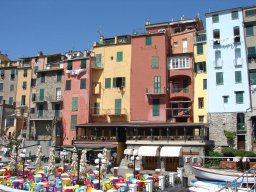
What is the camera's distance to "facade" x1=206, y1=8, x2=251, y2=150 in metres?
43.3

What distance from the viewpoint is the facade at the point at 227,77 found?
1705 inches

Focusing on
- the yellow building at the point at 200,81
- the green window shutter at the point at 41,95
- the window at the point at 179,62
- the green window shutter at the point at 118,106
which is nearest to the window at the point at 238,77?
the yellow building at the point at 200,81

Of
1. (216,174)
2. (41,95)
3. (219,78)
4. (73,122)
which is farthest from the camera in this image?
(41,95)

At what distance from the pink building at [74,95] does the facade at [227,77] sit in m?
19.4

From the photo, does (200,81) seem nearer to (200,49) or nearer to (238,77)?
(200,49)

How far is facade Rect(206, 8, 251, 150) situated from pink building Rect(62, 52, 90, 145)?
1935 cm

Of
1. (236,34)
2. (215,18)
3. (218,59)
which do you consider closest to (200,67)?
(218,59)

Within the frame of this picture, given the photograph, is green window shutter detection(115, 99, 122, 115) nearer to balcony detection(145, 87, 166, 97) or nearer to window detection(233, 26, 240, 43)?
balcony detection(145, 87, 166, 97)

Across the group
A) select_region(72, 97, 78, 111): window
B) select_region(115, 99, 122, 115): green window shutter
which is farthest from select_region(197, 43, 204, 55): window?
select_region(72, 97, 78, 111): window

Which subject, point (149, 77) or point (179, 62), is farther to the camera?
point (149, 77)

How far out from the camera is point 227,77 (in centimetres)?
4509

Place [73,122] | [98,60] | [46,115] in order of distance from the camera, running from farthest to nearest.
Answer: [46,115] < [98,60] < [73,122]

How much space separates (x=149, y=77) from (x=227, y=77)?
11360 mm

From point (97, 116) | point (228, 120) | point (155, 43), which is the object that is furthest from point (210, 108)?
point (97, 116)
